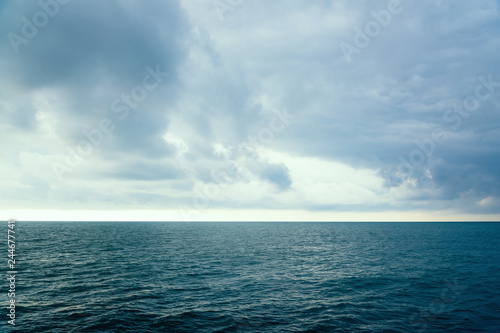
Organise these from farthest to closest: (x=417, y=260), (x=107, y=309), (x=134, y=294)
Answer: (x=417, y=260), (x=134, y=294), (x=107, y=309)

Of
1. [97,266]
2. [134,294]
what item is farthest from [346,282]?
[97,266]

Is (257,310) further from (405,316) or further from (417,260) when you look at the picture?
(417,260)

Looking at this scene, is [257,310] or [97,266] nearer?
[257,310]

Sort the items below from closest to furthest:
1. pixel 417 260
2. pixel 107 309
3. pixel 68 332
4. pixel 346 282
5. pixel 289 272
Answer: pixel 68 332 → pixel 107 309 → pixel 346 282 → pixel 289 272 → pixel 417 260

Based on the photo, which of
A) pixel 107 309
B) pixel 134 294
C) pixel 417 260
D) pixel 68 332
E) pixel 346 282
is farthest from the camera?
pixel 417 260

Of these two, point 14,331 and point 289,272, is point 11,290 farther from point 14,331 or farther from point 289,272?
point 289,272

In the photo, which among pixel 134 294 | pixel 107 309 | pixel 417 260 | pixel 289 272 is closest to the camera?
pixel 107 309

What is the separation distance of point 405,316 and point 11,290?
4734 centimetres

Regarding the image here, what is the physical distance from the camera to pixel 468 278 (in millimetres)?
43562

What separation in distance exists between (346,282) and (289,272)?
1076 centimetres

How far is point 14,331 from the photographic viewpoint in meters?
22.4

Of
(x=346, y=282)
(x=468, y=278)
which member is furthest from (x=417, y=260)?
(x=346, y=282)

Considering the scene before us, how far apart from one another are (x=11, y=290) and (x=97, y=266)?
17036 mm

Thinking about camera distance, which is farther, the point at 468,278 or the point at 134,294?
the point at 468,278
